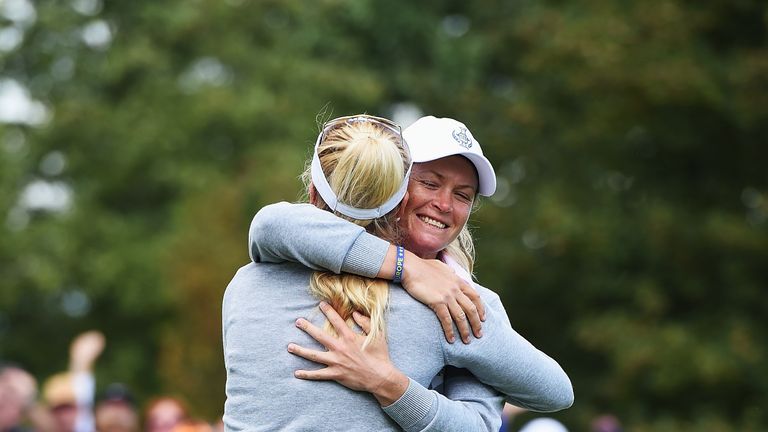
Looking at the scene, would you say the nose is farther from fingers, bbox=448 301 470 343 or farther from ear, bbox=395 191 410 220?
fingers, bbox=448 301 470 343

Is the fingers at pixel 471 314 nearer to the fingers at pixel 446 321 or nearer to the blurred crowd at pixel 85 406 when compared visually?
the fingers at pixel 446 321

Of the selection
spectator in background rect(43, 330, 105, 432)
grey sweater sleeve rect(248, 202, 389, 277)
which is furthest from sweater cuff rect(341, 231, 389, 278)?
spectator in background rect(43, 330, 105, 432)

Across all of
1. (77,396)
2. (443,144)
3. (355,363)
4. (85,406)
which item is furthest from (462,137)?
(85,406)

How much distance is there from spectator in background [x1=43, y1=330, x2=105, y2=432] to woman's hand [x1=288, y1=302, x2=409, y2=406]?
6751 millimetres

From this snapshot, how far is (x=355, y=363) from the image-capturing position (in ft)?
10.9

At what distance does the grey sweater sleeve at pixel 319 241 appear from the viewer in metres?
3.38

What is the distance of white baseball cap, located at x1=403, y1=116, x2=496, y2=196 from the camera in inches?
147

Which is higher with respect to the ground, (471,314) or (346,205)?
(346,205)

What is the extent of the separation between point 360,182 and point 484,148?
2287 cm

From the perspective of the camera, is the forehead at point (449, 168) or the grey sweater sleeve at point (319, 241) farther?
the forehead at point (449, 168)

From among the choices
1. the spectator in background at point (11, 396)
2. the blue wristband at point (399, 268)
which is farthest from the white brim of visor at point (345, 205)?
the spectator in background at point (11, 396)

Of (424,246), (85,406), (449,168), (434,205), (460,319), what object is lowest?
(85,406)

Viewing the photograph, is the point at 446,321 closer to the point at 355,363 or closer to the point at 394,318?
the point at 394,318

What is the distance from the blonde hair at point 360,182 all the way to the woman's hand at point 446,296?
8 centimetres
